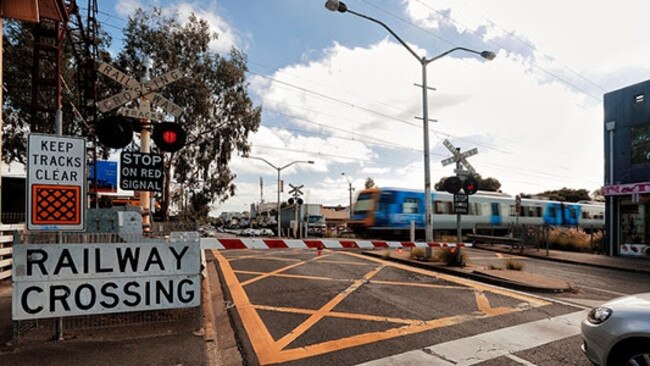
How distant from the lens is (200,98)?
26.0 m

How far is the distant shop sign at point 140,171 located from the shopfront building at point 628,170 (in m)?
18.2

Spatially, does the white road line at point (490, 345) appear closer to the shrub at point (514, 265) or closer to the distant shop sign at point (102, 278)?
the distant shop sign at point (102, 278)

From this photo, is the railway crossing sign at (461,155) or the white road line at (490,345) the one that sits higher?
the railway crossing sign at (461,155)

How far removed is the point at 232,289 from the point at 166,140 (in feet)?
12.1

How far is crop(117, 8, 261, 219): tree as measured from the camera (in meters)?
25.7

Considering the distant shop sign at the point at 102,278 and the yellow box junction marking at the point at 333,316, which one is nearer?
the distant shop sign at the point at 102,278

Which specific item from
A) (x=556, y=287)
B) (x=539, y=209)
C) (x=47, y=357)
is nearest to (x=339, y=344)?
(x=47, y=357)

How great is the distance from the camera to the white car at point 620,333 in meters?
3.57

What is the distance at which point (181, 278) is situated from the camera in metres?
5.32

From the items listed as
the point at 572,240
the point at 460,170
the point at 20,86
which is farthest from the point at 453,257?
the point at 20,86

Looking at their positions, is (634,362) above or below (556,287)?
above

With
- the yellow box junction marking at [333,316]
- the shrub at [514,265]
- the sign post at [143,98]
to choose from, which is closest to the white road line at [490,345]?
the yellow box junction marking at [333,316]

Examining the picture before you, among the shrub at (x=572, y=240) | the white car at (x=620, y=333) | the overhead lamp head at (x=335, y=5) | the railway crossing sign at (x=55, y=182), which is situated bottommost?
the shrub at (x=572, y=240)

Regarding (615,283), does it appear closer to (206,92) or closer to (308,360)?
(308,360)
